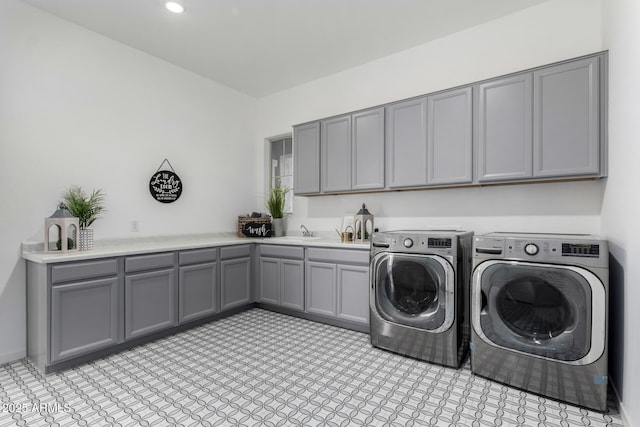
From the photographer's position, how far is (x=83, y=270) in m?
2.57

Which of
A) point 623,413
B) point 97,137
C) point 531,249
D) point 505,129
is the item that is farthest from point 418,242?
point 97,137

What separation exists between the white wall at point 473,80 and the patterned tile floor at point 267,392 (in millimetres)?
1389

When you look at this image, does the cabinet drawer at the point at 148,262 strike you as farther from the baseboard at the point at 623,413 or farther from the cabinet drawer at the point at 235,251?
the baseboard at the point at 623,413

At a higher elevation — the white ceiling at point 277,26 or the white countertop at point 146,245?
the white ceiling at point 277,26

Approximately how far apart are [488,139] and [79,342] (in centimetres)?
361

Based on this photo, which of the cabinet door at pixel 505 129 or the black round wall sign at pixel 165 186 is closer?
the cabinet door at pixel 505 129

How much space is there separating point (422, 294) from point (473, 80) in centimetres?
205

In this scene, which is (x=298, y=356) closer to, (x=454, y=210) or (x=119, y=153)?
(x=454, y=210)

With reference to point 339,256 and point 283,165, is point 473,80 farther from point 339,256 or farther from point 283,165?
point 283,165

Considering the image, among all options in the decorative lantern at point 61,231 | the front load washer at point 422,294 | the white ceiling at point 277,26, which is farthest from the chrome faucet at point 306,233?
the decorative lantern at point 61,231

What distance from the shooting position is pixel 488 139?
270 centimetres

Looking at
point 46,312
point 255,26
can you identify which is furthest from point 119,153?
point 255,26

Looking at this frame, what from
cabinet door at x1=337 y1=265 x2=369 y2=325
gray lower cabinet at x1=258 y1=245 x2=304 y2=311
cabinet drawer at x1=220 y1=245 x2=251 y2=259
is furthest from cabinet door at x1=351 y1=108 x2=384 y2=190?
cabinet drawer at x1=220 y1=245 x2=251 y2=259

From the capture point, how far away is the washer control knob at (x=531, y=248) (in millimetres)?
2078
